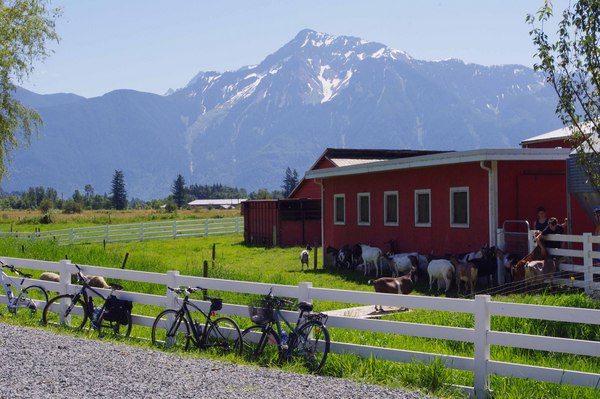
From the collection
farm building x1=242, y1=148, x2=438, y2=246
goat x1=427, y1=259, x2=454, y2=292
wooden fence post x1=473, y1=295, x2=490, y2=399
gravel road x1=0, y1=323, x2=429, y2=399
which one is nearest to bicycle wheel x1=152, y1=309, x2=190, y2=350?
gravel road x1=0, y1=323, x2=429, y2=399

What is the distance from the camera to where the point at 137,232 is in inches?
1827

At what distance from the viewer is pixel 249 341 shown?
9.91 m

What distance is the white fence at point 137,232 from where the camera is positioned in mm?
41672

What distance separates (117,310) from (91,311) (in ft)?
2.02

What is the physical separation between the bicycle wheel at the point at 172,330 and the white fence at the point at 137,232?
2999cm

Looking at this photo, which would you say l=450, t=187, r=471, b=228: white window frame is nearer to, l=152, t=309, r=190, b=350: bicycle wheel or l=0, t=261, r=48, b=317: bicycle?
l=0, t=261, r=48, b=317: bicycle

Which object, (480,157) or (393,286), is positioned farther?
(480,157)

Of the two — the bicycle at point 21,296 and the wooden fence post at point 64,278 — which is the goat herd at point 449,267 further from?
the bicycle at point 21,296

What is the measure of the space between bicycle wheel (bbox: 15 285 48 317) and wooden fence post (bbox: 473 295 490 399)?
7.70 meters

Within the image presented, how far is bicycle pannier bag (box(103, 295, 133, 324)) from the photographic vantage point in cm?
1142

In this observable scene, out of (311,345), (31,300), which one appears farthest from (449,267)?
(311,345)

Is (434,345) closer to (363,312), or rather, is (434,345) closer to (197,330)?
(197,330)

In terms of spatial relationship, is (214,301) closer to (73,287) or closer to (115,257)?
(73,287)

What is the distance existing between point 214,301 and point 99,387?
95.3 inches
